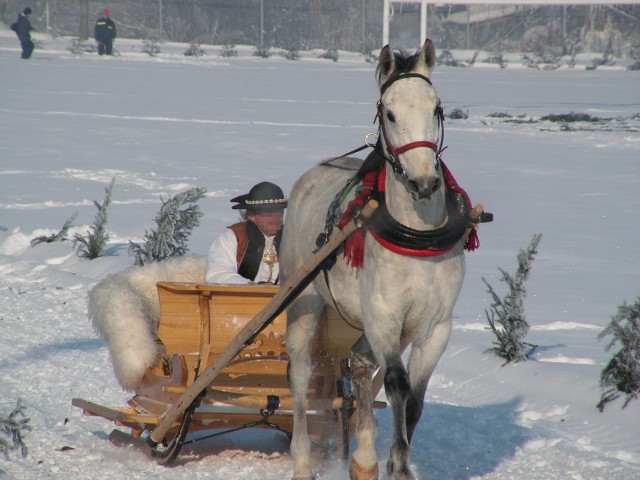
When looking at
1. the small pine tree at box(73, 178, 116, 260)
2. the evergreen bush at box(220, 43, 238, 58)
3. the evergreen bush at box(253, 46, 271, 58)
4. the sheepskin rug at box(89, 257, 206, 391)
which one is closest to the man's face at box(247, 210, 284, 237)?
the sheepskin rug at box(89, 257, 206, 391)

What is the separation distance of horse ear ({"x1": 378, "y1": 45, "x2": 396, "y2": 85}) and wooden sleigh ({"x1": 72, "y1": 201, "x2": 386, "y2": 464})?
1.63m

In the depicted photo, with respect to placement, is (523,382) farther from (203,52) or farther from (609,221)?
(203,52)

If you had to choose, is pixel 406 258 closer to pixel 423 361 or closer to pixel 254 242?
pixel 423 361

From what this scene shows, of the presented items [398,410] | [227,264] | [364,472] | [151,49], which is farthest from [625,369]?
[151,49]

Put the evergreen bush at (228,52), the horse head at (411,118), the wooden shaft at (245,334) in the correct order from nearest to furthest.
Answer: the horse head at (411,118) < the wooden shaft at (245,334) < the evergreen bush at (228,52)

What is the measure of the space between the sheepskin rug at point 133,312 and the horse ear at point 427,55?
245 centimetres

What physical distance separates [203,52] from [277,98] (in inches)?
652

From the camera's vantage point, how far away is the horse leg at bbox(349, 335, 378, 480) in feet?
15.5

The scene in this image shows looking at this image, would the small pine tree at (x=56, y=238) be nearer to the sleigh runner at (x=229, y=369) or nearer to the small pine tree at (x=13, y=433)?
the sleigh runner at (x=229, y=369)

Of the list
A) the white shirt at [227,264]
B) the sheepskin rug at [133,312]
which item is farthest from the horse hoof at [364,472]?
the white shirt at [227,264]

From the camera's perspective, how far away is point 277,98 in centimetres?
2770

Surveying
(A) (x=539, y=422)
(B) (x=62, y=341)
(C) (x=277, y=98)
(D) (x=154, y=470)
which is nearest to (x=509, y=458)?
(A) (x=539, y=422)

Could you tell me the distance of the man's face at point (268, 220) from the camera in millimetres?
6412

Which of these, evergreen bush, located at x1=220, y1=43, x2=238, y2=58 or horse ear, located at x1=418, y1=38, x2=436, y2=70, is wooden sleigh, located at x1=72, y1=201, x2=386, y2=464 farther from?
evergreen bush, located at x1=220, y1=43, x2=238, y2=58
